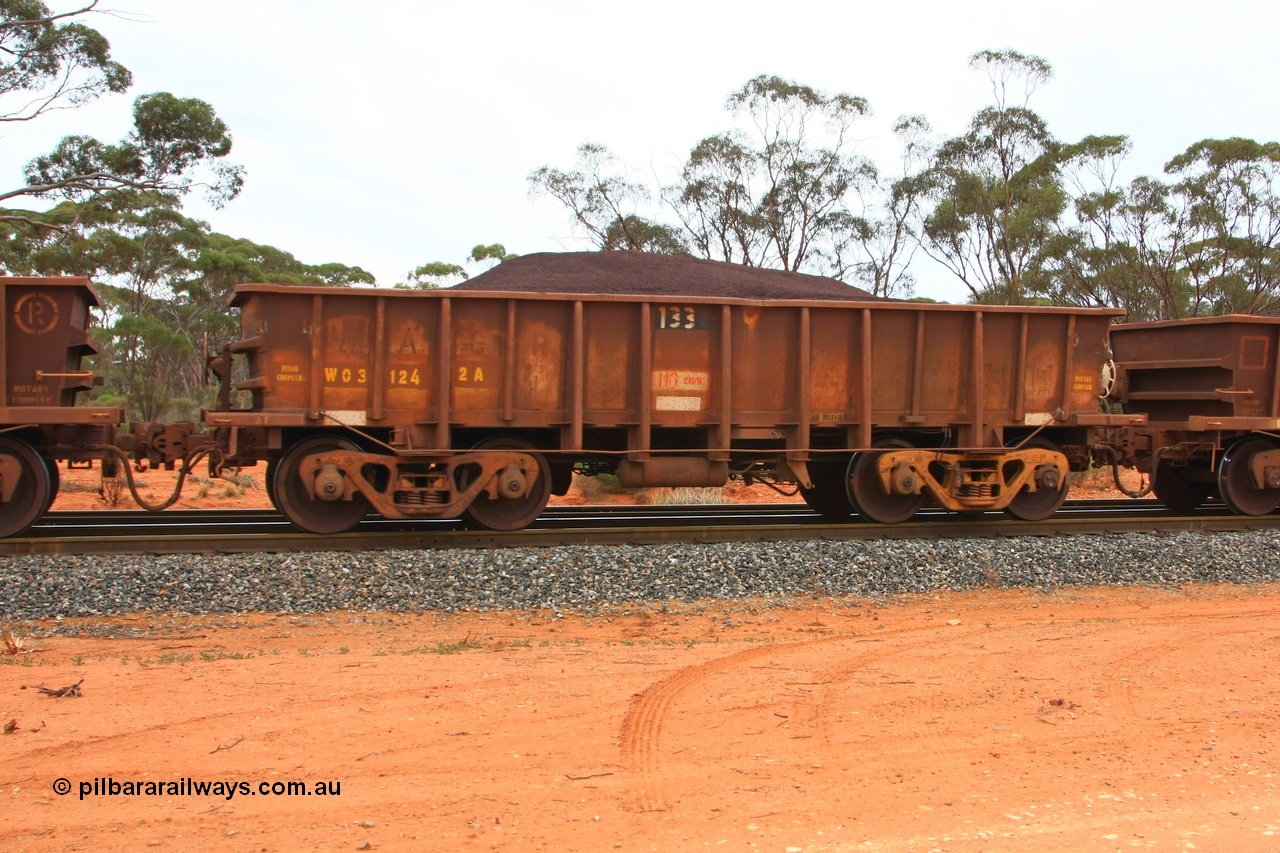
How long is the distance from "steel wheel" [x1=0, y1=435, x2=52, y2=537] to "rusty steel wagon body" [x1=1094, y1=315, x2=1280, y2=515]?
10975 mm

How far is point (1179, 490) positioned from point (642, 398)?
7.86 m

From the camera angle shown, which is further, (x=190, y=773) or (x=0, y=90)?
(x=0, y=90)

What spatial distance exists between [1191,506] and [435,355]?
10078mm

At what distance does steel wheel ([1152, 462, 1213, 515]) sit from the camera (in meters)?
13.2

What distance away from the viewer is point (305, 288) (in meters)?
9.52

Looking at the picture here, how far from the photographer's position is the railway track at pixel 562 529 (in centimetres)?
900

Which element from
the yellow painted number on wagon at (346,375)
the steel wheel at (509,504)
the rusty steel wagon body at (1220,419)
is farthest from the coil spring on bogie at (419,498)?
the rusty steel wagon body at (1220,419)

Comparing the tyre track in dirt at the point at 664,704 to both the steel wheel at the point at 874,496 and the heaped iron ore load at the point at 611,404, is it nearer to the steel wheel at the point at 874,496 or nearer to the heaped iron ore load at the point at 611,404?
the steel wheel at the point at 874,496

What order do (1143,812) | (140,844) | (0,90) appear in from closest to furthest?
1. (140,844)
2. (1143,812)
3. (0,90)

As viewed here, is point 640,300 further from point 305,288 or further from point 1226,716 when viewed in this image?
point 1226,716

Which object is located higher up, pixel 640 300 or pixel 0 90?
pixel 0 90

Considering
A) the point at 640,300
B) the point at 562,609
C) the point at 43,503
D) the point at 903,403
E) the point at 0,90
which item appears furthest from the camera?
the point at 0,90

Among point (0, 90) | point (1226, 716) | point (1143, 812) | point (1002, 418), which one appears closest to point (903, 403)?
point (1002, 418)

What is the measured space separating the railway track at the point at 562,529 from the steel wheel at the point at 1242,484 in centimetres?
21
